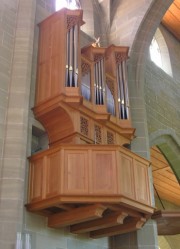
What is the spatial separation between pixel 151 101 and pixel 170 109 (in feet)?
4.56

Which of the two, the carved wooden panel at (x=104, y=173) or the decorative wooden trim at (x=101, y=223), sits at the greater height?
the carved wooden panel at (x=104, y=173)

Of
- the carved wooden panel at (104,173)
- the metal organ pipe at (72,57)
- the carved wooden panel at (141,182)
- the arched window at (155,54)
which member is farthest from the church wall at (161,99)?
the carved wooden panel at (104,173)

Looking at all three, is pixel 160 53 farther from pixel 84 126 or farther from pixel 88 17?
pixel 84 126

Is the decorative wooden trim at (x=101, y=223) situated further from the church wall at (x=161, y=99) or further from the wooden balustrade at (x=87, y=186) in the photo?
the church wall at (x=161, y=99)

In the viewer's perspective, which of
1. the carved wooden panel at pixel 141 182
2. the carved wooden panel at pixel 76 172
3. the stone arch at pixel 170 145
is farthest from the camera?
the stone arch at pixel 170 145

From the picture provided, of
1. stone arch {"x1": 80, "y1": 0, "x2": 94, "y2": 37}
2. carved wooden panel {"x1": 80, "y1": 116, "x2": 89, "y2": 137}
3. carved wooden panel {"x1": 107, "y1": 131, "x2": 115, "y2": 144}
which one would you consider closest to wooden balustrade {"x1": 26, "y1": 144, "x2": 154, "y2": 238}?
carved wooden panel {"x1": 80, "y1": 116, "x2": 89, "y2": 137}

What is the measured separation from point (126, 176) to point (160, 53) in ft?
31.8

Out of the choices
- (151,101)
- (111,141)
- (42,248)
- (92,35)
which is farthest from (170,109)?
(42,248)

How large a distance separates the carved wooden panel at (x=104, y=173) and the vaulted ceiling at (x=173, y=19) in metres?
10.6

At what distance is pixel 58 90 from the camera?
945 cm

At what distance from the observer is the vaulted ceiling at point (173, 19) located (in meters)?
17.3

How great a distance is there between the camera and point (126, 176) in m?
8.70

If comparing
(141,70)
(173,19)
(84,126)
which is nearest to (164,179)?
(173,19)

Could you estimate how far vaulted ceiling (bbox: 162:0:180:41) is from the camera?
17266 millimetres
